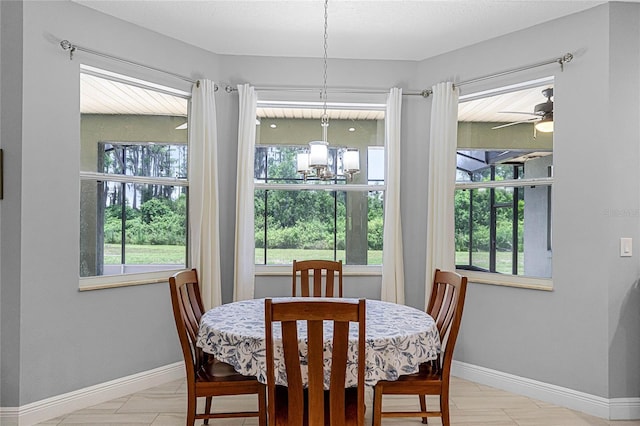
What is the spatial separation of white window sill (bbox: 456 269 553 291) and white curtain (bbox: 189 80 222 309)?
2.04m

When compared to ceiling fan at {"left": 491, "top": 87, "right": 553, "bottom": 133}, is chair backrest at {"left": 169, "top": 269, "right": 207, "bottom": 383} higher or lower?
lower

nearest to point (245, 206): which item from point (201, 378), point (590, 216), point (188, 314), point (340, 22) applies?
point (188, 314)

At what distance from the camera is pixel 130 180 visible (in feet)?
11.7

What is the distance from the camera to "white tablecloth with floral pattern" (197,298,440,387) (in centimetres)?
216

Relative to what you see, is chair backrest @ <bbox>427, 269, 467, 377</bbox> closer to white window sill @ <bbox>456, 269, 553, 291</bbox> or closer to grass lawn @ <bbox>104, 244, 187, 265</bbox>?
white window sill @ <bbox>456, 269, 553, 291</bbox>

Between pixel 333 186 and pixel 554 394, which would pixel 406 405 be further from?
pixel 333 186

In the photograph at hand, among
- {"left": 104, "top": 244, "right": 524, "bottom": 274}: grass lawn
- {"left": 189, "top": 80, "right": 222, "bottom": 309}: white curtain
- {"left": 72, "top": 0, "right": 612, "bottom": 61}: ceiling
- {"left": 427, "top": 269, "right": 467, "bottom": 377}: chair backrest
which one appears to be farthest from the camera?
{"left": 189, "top": 80, "right": 222, "bottom": 309}: white curtain

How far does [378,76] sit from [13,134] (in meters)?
2.79

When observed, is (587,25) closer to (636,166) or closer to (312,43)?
(636,166)

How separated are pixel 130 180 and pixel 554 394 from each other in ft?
11.2

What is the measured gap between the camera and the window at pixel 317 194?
4188 millimetres

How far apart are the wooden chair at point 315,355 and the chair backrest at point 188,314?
0.66 metres

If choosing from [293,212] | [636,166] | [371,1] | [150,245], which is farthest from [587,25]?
[150,245]

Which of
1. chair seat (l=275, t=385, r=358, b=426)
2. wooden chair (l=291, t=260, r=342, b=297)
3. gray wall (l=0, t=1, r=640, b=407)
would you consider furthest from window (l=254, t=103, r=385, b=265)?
chair seat (l=275, t=385, r=358, b=426)
